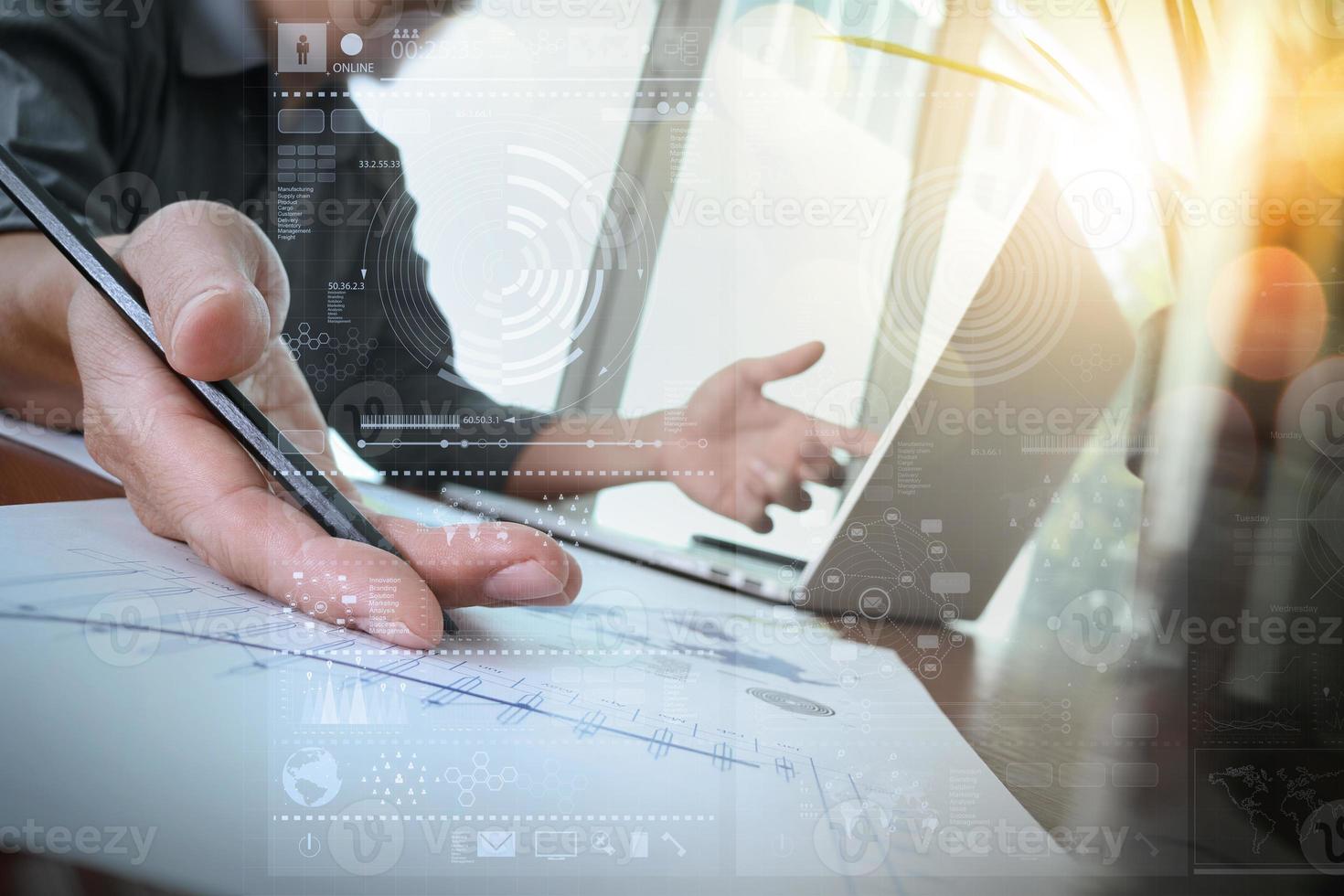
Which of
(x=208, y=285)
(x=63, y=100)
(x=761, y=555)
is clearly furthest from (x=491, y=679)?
(x=63, y=100)

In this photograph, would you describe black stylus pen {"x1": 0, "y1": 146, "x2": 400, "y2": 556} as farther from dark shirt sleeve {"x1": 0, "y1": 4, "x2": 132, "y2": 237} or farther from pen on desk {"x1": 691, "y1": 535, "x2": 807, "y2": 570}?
pen on desk {"x1": 691, "y1": 535, "x2": 807, "y2": 570}

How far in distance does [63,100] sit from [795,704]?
790 mm

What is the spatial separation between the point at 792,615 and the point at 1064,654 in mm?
197

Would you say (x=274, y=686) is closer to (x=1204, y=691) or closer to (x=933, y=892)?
(x=933, y=892)

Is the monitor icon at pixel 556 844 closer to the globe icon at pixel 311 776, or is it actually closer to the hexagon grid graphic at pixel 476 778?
the hexagon grid graphic at pixel 476 778

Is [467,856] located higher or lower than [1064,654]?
lower

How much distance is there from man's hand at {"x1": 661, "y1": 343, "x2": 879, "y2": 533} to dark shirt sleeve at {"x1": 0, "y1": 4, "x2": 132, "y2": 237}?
1.61 feet

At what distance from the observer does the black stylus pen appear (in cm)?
54

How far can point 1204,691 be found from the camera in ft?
1.78

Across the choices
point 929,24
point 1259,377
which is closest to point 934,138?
point 929,24

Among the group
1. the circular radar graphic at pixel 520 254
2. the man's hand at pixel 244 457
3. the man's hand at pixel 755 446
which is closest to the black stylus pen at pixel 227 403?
the man's hand at pixel 244 457

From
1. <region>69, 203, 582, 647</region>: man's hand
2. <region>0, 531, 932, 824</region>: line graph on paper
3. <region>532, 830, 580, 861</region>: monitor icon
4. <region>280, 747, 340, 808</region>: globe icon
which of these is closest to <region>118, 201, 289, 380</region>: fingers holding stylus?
<region>69, 203, 582, 647</region>: man's hand

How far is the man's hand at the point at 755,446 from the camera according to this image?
20.9 inches

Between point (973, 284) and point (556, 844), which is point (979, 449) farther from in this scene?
point (556, 844)
